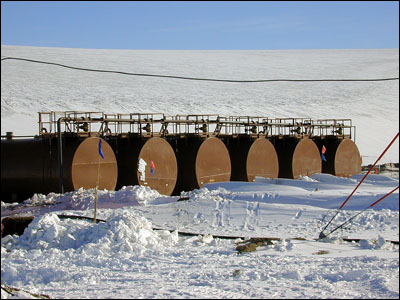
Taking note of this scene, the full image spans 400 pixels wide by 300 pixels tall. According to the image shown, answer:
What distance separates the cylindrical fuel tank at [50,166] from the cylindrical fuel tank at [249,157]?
20.0ft

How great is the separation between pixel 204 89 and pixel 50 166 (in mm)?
43873

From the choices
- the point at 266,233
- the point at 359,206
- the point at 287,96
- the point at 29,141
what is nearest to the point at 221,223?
the point at 266,233

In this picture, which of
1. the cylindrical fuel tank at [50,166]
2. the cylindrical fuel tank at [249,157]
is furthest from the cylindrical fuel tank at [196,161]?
the cylindrical fuel tank at [50,166]

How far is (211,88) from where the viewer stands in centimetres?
6178

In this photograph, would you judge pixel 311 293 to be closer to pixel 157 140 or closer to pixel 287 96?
pixel 157 140

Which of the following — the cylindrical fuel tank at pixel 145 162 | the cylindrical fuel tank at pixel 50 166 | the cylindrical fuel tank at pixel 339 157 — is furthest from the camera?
the cylindrical fuel tank at pixel 339 157

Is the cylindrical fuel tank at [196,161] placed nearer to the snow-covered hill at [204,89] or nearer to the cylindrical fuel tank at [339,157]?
the cylindrical fuel tank at [339,157]

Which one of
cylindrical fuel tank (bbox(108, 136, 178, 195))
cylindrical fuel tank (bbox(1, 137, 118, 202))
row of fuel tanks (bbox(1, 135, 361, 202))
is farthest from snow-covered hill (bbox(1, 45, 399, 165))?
cylindrical fuel tank (bbox(1, 137, 118, 202))

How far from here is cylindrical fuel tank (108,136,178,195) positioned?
18797 mm

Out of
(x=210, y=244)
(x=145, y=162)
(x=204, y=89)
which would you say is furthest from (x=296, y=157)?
(x=204, y=89)

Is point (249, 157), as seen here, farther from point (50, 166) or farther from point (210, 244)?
point (210, 244)

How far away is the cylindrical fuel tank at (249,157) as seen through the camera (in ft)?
74.8

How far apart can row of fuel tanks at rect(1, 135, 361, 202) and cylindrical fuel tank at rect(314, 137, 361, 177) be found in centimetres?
461

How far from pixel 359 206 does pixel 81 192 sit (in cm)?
739
